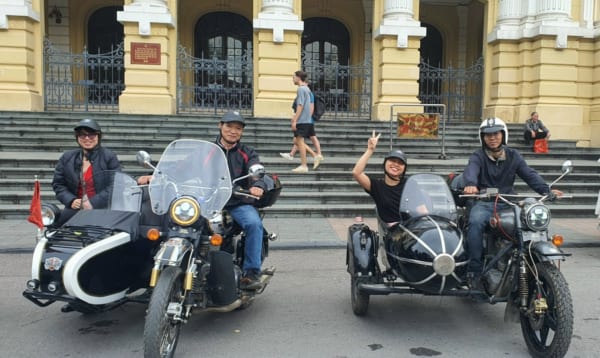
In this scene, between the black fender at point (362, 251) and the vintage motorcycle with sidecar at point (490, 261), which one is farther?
the black fender at point (362, 251)

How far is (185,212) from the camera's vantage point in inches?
139

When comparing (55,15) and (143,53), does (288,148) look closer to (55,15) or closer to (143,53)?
(143,53)

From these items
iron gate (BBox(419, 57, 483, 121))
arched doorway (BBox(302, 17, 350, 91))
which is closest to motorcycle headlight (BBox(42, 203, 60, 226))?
iron gate (BBox(419, 57, 483, 121))

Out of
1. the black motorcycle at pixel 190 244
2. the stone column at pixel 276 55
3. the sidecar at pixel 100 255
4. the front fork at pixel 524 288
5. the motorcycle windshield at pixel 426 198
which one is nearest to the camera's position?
the black motorcycle at pixel 190 244

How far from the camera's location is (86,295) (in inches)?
137

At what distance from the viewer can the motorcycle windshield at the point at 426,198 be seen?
4.08 m

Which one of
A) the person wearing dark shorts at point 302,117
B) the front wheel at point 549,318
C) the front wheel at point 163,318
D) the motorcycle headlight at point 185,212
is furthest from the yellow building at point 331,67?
the front wheel at point 163,318

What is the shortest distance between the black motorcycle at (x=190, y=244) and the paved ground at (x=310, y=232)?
2.91 m

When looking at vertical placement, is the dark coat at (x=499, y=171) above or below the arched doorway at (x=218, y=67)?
below

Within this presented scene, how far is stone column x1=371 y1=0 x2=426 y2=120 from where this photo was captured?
1465 centimetres

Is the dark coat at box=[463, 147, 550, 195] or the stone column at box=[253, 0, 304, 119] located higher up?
the stone column at box=[253, 0, 304, 119]

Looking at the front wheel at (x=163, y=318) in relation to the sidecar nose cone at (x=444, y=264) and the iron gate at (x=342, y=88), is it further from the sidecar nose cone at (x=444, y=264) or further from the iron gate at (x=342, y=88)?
the iron gate at (x=342, y=88)

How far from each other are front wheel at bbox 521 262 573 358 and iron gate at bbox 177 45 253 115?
37.5 feet

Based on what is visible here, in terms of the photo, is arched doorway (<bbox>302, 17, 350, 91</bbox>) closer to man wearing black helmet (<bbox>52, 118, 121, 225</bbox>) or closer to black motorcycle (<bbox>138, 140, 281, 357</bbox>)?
man wearing black helmet (<bbox>52, 118, 121, 225</bbox>)
